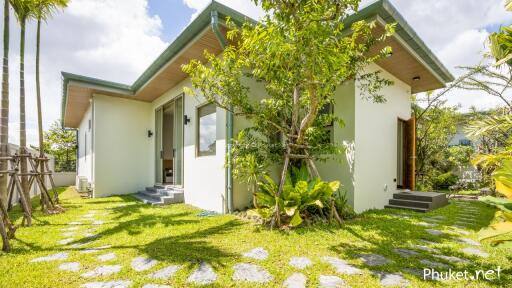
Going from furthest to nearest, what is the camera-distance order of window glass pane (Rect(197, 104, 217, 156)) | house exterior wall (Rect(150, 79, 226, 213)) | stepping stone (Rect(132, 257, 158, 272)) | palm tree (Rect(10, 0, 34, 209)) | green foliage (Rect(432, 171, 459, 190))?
green foliage (Rect(432, 171, 459, 190)) → window glass pane (Rect(197, 104, 217, 156)) → house exterior wall (Rect(150, 79, 226, 213)) → palm tree (Rect(10, 0, 34, 209)) → stepping stone (Rect(132, 257, 158, 272))

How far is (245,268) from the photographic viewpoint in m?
2.71

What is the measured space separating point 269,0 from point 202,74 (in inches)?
69.7

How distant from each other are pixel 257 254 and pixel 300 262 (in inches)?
21.1

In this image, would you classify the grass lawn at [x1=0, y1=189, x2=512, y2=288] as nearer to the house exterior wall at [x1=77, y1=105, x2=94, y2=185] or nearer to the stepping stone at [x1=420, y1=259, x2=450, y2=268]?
the stepping stone at [x1=420, y1=259, x2=450, y2=268]

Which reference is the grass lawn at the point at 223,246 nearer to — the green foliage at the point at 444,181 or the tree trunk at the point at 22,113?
the tree trunk at the point at 22,113

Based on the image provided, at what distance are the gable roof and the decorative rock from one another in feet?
11.6

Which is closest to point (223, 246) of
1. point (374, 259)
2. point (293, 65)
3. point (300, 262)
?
point (300, 262)

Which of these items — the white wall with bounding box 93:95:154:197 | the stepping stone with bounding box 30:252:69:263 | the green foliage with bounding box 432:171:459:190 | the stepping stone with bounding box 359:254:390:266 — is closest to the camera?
the stepping stone with bounding box 359:254:390:266

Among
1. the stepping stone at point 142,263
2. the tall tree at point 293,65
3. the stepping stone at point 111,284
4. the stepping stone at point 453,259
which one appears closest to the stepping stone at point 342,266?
the stepping stone at point 453,259

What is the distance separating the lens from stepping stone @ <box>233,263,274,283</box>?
2471 mm

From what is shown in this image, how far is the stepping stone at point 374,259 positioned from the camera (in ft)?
9.33

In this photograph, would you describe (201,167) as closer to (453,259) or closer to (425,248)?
(425,248)

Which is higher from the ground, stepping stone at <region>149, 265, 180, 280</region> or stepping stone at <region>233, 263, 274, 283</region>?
stepping stone at <region>149, 265, 180, 280</region>

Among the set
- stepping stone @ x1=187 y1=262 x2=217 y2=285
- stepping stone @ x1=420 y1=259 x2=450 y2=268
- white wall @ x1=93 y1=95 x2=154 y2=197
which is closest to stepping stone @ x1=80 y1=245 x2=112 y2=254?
stepping stone @ x1=187 y1=262 x2=217 y2=285
